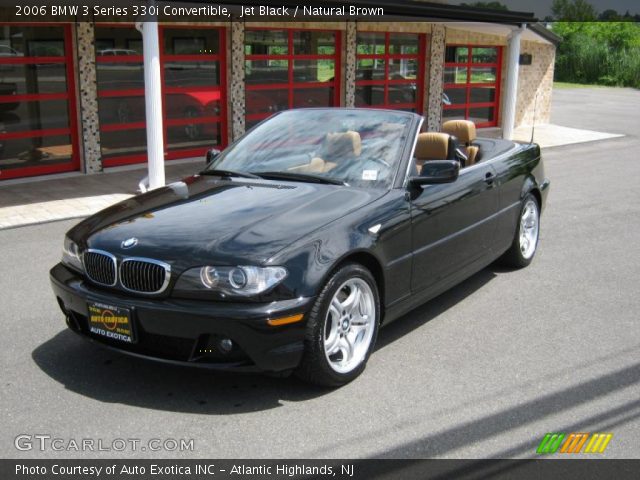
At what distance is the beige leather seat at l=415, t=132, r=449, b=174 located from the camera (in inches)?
234

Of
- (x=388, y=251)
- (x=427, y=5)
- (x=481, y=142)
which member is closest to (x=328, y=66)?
(x=427, y=5)

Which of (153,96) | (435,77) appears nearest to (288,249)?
(153,96)

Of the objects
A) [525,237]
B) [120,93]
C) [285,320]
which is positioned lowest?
[525,237]

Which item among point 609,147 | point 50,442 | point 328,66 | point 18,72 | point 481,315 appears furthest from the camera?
point 609,147

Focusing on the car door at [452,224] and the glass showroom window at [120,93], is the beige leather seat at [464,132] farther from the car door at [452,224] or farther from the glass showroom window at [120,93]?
the glass showroom window at [120,93]

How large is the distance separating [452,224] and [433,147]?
2.43ft

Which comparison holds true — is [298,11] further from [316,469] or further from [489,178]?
[316,469]

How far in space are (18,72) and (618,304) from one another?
31.4ft

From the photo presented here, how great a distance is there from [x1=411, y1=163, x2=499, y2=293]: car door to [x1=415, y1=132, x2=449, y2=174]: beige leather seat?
0.23 m

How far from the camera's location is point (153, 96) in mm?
10703

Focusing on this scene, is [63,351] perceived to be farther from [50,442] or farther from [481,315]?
[481,315]

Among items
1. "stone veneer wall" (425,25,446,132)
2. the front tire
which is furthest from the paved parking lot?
"stone veneer wall" (425,25,446,132)

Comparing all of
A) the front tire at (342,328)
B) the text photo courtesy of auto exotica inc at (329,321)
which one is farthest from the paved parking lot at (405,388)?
the front tire at (342,328)

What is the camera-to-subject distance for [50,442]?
386 centimetres
